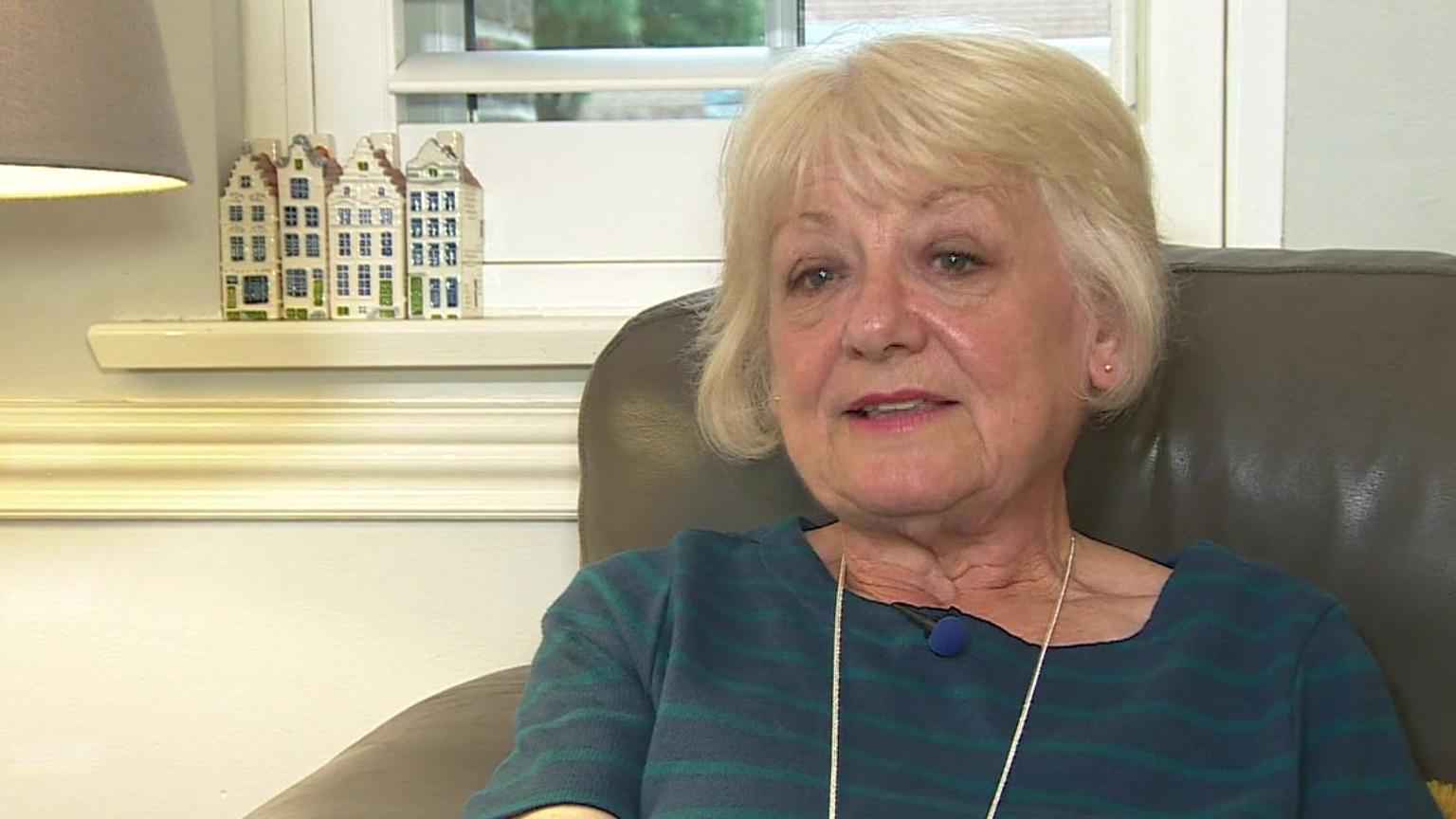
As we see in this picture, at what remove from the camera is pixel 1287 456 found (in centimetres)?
129

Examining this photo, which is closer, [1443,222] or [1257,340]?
[1257,340]

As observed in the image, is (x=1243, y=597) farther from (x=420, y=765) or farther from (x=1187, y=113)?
(x=1187, y=113)

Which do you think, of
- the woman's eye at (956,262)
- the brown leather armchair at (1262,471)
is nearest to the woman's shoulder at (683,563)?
the brown leather armchair at (1262,471)

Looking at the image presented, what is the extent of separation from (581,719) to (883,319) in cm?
37

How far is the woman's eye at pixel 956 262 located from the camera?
3.96ft

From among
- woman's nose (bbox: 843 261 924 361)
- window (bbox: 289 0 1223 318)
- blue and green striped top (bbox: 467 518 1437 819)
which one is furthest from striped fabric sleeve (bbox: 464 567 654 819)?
window (bbox: 289 0 1223 318)

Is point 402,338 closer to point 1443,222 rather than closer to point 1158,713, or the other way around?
point 1158,713

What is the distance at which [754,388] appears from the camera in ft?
4.60

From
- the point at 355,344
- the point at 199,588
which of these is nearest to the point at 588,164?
the point at 355,344

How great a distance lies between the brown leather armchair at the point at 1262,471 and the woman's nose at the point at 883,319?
27 centimetres

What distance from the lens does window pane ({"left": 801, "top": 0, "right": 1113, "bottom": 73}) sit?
1856mm

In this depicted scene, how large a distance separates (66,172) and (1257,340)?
1084 mm

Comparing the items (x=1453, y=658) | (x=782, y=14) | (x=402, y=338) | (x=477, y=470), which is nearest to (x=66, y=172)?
(x=402, y=338)

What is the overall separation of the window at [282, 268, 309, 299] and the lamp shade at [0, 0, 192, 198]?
46cm
